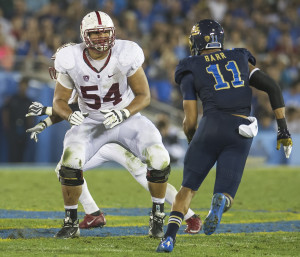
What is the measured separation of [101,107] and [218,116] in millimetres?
1218

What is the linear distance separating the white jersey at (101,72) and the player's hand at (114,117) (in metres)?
0.31

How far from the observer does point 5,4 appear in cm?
1348

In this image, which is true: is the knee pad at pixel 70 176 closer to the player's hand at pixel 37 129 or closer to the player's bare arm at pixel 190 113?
the player's hand at pixel 37 129

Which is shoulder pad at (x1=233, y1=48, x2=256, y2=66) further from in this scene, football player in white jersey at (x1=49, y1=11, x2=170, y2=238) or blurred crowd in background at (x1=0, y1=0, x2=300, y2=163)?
blurred crowd in background at (x1=0, y1=0, x2=300, y2=163)

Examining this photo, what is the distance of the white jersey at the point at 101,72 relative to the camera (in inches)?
216

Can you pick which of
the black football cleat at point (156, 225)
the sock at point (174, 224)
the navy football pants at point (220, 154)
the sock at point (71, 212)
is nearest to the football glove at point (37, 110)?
the sock at point (71, 212)

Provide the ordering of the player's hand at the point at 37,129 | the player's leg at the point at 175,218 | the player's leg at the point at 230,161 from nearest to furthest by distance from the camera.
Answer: the player's leg at the point at 175,218 → the player's leg at the point at 230,161 → the player's hand at the point at 37,129

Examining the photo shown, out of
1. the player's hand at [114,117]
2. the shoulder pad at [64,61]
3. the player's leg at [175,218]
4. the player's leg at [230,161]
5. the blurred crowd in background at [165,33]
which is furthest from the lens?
the blurred crowd in background at [165,33]

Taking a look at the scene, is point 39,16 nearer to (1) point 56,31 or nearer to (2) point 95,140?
(1) point 56,31

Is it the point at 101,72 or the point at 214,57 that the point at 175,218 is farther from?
the point at 101,72

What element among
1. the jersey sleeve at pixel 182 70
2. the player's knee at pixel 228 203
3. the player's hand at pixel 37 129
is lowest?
the player's knee at pixel 228 203

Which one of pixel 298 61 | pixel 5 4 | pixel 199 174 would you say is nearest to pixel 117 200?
pixel 199 174

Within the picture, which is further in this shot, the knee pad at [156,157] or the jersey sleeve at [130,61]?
the jersey sleeve at [130,61]

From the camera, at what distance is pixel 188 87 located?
188 inches
